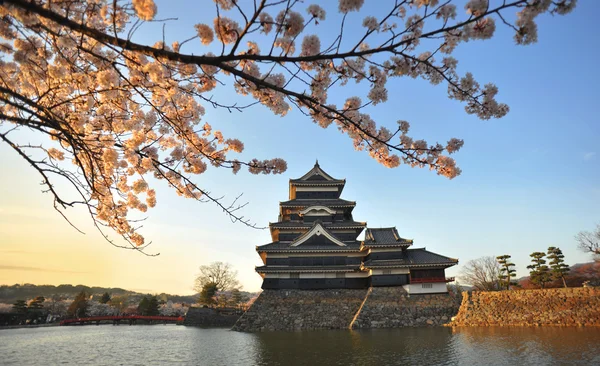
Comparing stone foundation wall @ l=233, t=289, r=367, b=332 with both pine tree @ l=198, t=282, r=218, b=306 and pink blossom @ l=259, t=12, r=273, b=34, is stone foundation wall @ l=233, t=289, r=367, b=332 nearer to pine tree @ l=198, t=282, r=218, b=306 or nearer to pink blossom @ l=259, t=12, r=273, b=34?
pine tree @ l=198, t=282, r=218, b=306

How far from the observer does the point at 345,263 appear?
899 inches

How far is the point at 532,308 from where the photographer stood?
18.0 metres

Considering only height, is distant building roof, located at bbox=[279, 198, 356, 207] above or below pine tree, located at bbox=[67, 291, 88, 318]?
above

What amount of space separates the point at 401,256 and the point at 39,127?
71.7 feet

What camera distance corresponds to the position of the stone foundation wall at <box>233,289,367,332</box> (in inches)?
794

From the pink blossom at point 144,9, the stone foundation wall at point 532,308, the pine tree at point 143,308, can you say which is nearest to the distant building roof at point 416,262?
the stone foundation wall at point 532,308

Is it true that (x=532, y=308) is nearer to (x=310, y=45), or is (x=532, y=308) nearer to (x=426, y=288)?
A: (x=426, y=288)

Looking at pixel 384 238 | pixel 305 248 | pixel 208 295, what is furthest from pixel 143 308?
pixel 384 238

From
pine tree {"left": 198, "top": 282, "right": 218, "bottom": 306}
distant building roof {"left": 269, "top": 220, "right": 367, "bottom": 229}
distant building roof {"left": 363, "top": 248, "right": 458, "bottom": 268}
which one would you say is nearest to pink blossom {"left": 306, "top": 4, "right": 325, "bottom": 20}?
distant building roof {"left": 363, "top": 248, "right": 458, "bottom": 268}

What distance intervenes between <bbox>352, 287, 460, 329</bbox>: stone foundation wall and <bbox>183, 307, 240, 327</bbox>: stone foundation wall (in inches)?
585

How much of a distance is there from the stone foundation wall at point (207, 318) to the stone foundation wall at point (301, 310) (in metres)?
9.61

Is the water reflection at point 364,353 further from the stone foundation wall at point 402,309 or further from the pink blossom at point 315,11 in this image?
the pink blossom at point 315,11

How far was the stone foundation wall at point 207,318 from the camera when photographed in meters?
29.6

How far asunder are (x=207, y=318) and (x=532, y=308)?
25.8m
